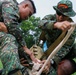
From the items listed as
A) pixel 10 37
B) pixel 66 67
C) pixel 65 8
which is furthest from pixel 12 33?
pixel 66 67

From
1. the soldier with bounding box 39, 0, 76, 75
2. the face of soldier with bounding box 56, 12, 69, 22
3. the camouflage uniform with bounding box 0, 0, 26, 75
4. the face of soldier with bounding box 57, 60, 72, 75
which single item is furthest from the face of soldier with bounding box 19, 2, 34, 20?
the face of soldier with bounding box 57, 60, 72, 75

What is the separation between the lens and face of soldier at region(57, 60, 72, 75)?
5.79 m

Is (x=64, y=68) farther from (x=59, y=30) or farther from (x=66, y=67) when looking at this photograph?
(x=59, y=30)

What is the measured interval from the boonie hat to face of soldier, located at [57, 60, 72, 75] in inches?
30.1

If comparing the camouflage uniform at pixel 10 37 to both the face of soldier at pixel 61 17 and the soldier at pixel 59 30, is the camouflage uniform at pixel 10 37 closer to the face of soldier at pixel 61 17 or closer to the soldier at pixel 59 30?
the soldier at pixel 59 30

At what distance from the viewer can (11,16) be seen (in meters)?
4.41

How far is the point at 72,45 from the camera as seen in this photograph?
606 centimetres

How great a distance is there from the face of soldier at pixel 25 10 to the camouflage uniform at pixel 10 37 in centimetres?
10

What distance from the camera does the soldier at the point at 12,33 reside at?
3.96 m

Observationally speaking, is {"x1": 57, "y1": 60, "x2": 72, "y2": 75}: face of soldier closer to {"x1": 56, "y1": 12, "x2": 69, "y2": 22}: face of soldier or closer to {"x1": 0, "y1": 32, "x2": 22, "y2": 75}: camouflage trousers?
{"x1": 56, "y1": 12, "x2": 69, "y2": 22}: face of soldier

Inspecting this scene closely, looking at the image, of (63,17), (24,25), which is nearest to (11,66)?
(63,17)

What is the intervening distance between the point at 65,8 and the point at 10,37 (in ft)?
6.14

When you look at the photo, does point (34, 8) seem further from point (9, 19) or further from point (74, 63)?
point (74, 63)

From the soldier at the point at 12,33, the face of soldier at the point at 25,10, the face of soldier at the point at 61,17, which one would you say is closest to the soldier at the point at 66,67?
the face of soldier at the point at 61,17
